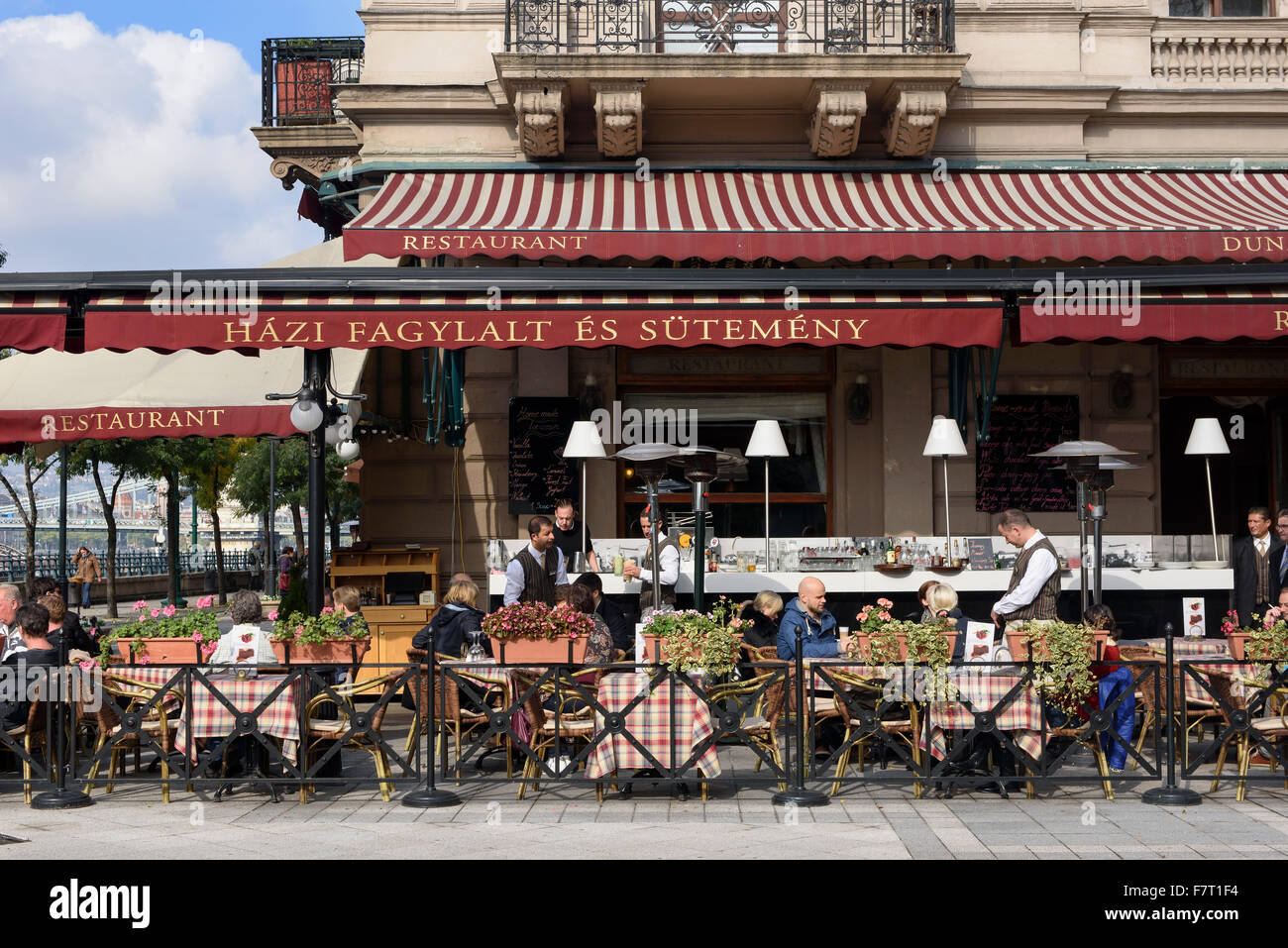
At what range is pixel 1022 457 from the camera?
14.2m

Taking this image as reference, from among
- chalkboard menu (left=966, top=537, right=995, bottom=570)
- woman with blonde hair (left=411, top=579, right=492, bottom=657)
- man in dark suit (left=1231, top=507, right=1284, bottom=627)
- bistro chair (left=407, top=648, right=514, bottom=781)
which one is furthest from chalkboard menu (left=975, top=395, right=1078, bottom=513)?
bistro chair (left=407, top=648, right=514, bottom=781)

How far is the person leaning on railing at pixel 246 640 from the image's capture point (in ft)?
29.6

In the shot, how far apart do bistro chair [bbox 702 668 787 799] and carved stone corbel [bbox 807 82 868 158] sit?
7.21 metres

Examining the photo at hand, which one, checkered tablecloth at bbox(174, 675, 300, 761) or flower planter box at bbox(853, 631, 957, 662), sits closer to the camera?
checkered tablecloth at bbox(174, 675, 300, 761)

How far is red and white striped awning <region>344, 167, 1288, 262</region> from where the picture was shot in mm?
12312

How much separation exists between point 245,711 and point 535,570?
2704mm

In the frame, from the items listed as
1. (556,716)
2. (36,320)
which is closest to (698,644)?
(556,716)

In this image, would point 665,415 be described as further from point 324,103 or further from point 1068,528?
point 324,103

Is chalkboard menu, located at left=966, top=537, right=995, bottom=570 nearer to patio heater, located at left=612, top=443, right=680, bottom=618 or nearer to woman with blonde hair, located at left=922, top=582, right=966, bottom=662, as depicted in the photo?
woman with blonde hair, located at left=922, top=582, right=966, bottom=662

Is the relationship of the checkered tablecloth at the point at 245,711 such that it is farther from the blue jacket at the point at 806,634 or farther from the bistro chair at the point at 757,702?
the blue jacket at the point at 806,634

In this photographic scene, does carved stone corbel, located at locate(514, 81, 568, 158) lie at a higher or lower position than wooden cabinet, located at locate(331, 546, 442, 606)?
higher

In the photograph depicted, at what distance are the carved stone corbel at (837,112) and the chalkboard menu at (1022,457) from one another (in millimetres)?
3208

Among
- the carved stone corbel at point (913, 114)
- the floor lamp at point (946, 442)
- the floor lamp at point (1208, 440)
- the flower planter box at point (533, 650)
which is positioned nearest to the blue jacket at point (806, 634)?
the flower planter box at point (533, 650)

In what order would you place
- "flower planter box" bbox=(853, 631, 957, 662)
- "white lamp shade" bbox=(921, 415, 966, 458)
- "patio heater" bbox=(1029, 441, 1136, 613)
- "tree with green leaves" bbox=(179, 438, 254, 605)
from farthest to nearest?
"tree with green leaves" bbox=(179, 438, 254, 605) < "white lamp shade" bbox=(921, 415, 966, 458) < "patio heater" bbox=(1029, 441, 1136, 613) < "flower planter box" bbox=(853, 631, 957, 662)
